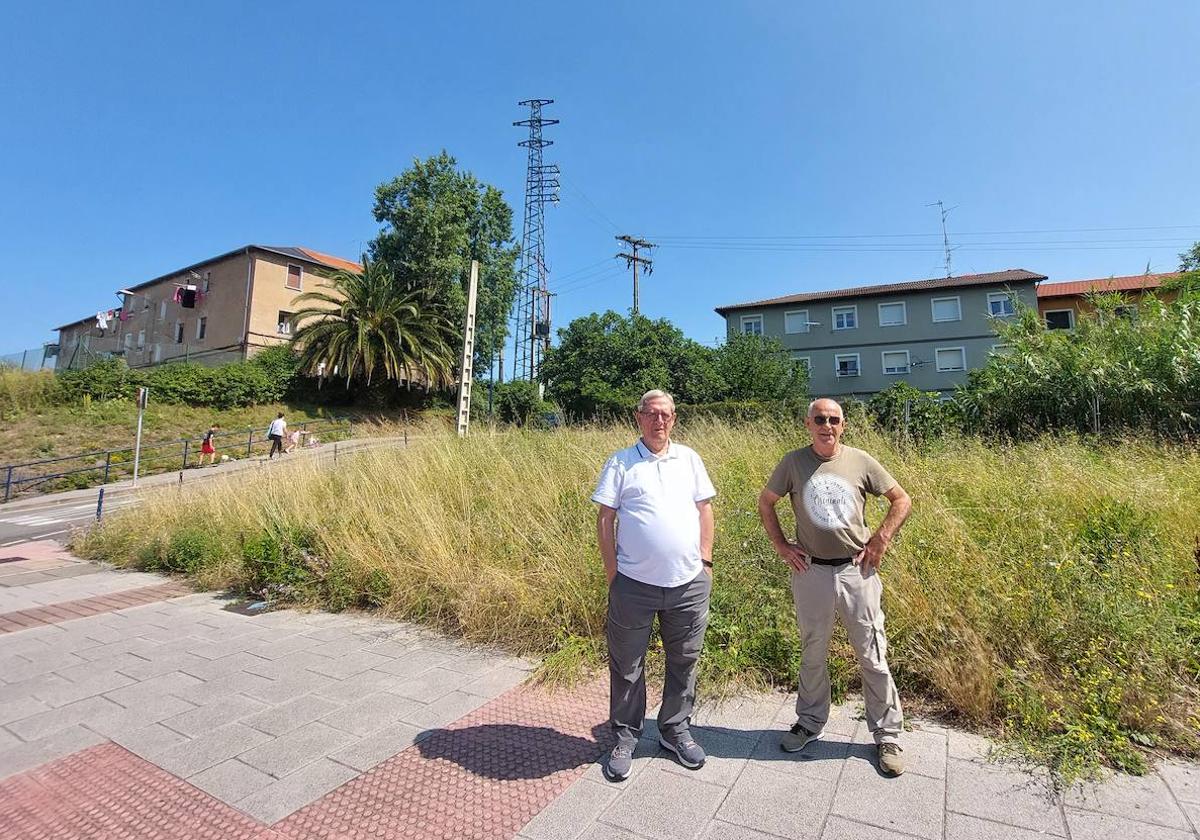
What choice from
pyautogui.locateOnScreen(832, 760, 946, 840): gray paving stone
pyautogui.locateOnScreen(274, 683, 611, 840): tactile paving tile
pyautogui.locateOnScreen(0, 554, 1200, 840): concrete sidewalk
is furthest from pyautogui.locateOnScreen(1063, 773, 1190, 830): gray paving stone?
pyautogui.locateOnScreen(274, 683, 611, 840): tactile paving tile

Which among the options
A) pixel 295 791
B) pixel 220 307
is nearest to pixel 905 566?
pixel 295 791

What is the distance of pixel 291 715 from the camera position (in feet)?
10.9

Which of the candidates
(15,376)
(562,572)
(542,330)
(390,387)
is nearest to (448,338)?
(390,387)

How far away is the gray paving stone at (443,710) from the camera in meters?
3.21

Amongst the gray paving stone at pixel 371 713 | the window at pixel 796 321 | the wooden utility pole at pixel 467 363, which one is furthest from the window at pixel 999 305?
the gray paving stone at pixel 371 713

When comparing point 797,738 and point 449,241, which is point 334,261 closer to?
point 449,241

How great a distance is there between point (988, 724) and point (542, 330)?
40863 millimetres

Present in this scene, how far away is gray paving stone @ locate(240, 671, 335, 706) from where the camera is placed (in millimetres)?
3592

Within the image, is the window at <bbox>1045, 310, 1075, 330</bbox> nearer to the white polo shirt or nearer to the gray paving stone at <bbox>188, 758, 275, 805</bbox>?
the white polo shirt

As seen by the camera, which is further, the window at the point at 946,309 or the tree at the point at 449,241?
the window at the point at 946,309

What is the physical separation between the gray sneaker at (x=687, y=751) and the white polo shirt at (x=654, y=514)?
0.78 meters

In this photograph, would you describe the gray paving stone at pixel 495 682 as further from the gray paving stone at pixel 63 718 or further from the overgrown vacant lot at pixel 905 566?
the gray paving stone at pixel 63 718

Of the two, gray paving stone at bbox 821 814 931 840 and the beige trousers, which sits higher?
the beige trousers

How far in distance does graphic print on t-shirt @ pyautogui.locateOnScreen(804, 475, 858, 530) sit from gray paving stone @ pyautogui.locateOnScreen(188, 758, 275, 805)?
2834 millimetres
